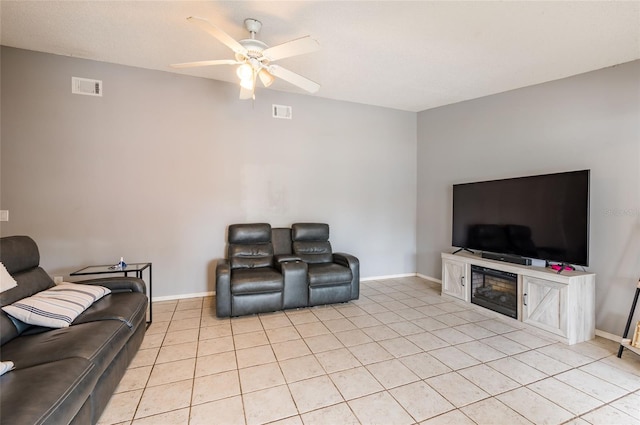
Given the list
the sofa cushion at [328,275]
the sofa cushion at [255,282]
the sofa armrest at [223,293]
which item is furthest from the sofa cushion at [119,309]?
the sofa cushion at [328,275]

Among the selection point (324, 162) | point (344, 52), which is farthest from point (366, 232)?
→ point (344, 52)

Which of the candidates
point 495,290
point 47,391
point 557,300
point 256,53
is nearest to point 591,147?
point 557,300

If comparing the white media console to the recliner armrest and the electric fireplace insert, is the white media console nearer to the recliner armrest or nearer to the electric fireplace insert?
the electric fireplace insert

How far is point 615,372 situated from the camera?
2.22 meters

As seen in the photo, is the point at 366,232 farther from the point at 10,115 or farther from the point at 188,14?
the point at 10,115

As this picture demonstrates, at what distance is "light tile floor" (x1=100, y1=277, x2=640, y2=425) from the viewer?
174cm

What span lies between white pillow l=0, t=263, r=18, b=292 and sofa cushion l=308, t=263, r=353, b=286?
2.53 meters

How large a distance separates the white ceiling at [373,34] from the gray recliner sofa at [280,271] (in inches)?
84.7

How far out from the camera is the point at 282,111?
4.21 m

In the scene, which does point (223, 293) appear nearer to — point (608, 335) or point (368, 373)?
point (368, 373)

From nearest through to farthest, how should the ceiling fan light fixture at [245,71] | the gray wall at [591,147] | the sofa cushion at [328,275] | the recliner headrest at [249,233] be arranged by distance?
the ceiling fan light fixture at [245,71], the gray wall at [591,147], the sofa cushion at [328,275], the recliner headrest at [249,233]

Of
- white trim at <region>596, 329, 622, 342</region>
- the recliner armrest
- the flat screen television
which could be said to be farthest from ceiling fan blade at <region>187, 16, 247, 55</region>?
white trim at <region>596, 329, 622, 342</region>

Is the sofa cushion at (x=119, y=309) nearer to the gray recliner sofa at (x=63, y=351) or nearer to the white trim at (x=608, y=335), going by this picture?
the gray recliner sofa at (x=63, y=351)

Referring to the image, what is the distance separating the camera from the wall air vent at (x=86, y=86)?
328cm
